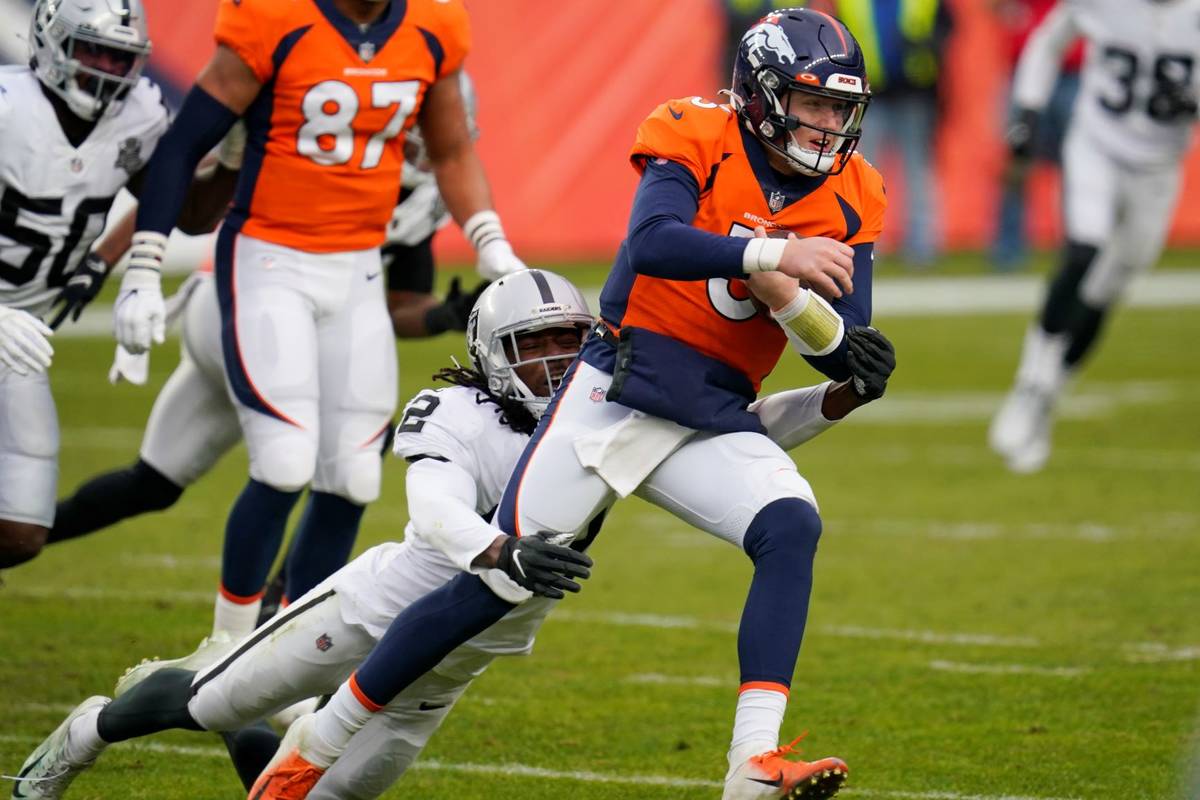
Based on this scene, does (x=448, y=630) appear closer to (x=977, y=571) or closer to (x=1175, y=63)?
(x=977, y=571)

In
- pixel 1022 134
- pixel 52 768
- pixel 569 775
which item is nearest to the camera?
pixel 52 768

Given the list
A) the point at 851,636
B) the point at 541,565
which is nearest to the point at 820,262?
the point at 541,565

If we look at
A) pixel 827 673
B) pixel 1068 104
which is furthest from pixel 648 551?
pixel 1068 104

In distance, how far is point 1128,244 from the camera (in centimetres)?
845

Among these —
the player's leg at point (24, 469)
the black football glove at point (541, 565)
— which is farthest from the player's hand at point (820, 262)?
the player's leg at point (24, 469)

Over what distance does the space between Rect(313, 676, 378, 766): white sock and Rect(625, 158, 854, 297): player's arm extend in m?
1.00

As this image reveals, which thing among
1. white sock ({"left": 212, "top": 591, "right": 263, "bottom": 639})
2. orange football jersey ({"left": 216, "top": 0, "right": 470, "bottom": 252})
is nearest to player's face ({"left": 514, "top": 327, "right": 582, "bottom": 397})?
orange football jersey ({"left": 216, "top": 0, "right": 470, "bottom": 252})

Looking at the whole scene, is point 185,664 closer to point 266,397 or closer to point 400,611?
point 400,611

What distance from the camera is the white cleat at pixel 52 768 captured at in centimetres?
393

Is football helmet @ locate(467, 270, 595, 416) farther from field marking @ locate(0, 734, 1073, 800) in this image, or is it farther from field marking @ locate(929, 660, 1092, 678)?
field marking @ locate(929, 660, 1092, 678)

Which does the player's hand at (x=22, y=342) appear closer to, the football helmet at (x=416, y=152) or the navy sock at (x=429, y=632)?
the navy sock at (x=429, y=632)

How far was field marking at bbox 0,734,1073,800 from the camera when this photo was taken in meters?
4.09

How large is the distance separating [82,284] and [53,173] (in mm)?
285

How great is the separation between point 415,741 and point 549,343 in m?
0.88
